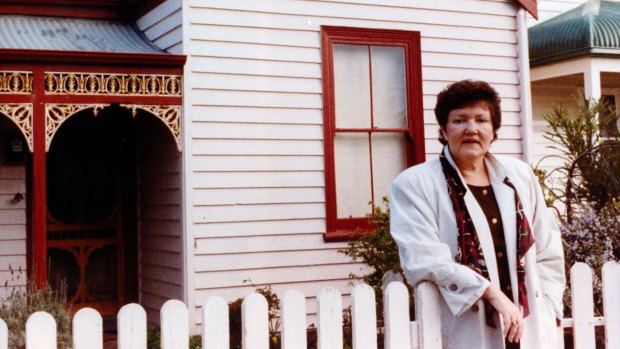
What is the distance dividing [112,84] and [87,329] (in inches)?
208

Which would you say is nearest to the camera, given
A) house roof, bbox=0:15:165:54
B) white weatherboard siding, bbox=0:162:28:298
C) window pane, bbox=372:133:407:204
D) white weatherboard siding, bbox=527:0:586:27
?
house roof, bbox=0:15:165:54

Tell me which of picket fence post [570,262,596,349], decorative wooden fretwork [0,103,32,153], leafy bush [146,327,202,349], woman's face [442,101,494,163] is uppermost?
decorative wooden fretwork [0,103,32,153]

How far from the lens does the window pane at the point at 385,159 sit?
928 cm

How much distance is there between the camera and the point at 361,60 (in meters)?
9.20

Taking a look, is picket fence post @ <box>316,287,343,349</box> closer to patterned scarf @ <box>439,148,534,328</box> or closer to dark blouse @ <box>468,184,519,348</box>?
patterned scarf @ <box>439,148,534,328</box>

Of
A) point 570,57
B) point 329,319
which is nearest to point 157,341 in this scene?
point 329,319

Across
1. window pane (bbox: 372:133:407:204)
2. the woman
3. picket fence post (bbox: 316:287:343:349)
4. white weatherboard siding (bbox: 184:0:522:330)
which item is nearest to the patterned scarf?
the woman

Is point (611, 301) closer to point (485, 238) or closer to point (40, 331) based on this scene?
point (485, 238)

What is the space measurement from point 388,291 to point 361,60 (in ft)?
19.0

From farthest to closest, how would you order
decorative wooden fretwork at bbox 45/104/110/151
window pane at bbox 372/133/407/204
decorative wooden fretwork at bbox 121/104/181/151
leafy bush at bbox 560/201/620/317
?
window pane at bbox 372/133/407/204 < decorative wooden fretwork at bbox 121/104/181/151 < decorative wooden fretwork at bbox 45/104/110/151 < leafy bush at bbox 560/201/620/317

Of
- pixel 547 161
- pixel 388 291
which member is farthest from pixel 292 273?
pixel 547 161

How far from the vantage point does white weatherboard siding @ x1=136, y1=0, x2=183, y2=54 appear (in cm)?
847

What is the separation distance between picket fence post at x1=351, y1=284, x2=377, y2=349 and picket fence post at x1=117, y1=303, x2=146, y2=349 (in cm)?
95

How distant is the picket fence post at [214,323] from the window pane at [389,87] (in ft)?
20.0
